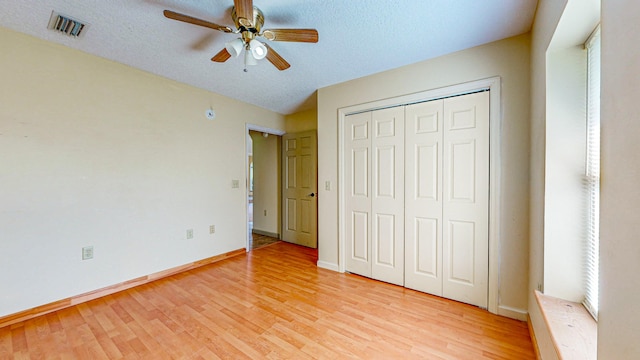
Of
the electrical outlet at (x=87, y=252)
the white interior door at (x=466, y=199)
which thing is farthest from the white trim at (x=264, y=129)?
the white interior door at (x=466, y=199)

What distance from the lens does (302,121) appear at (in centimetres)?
410

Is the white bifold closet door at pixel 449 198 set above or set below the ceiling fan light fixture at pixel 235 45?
below

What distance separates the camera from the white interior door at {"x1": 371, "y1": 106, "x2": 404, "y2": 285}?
2449mm

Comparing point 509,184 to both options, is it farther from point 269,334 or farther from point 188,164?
point 188,164

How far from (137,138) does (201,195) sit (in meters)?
0.97

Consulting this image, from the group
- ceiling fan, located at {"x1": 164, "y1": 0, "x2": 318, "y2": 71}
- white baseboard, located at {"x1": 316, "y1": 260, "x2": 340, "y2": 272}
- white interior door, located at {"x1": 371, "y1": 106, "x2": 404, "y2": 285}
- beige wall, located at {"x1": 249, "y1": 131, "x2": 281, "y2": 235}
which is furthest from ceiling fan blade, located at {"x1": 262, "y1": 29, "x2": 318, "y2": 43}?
beige wall, located at {"x1": 249, "y1": 131, "x2": 281, "y2": 235}

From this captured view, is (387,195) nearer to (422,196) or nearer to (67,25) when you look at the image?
(422,196)

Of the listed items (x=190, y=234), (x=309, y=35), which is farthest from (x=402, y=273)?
(x=190, y=234)

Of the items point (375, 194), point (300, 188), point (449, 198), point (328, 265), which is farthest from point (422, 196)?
point (300, 188)

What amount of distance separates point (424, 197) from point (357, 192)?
758 millimetres

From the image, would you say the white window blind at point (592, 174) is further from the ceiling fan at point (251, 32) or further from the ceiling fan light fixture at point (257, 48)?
the ceiling fan light fixture at point (257, 48)

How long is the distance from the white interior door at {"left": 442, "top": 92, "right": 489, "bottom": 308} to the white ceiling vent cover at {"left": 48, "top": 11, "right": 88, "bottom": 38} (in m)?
3.14

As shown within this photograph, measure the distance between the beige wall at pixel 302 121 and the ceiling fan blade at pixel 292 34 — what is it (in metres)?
2.25

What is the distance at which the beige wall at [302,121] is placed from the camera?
3.95 metres
